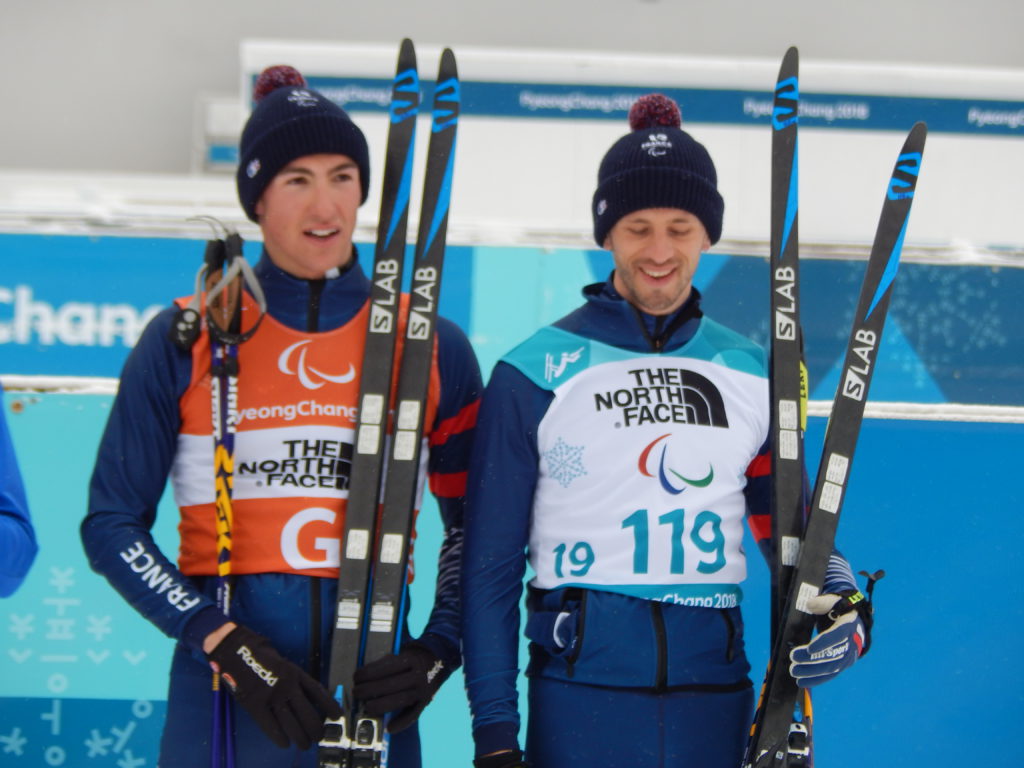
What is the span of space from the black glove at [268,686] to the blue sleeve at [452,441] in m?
0.35

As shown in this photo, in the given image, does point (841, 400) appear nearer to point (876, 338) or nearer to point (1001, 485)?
point (876, 338)

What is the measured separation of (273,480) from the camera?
1924 mm

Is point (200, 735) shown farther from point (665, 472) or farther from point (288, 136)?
point (288, 136)

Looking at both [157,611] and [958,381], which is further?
[958,381]

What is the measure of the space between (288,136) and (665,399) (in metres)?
0.88

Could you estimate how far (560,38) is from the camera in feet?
34.7

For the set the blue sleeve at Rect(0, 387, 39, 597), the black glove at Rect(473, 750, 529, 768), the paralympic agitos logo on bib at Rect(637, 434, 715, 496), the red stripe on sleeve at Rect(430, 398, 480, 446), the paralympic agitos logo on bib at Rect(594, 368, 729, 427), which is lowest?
the black glove at Rect(473, 750, 529, 768)

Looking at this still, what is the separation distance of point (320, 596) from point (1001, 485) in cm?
209

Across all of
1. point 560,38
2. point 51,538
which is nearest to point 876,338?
point 51,538

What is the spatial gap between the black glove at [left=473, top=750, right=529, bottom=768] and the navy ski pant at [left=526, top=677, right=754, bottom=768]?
103mm

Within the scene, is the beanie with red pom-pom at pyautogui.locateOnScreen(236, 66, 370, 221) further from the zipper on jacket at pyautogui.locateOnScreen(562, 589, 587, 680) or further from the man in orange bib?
the zipper on jacket at pyautogui.locateOnScreen(562, 589, 587, 680)

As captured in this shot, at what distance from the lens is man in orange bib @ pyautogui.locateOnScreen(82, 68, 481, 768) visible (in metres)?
1.81

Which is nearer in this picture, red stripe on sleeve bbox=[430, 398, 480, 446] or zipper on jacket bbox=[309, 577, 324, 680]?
zipper on jacket bbox=[309, 577, 324, 680]

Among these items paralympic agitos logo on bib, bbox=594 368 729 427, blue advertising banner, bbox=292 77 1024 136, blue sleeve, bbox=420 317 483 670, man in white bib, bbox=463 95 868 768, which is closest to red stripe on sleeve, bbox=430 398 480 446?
blue sleeve, bbox=420 317 483 670
